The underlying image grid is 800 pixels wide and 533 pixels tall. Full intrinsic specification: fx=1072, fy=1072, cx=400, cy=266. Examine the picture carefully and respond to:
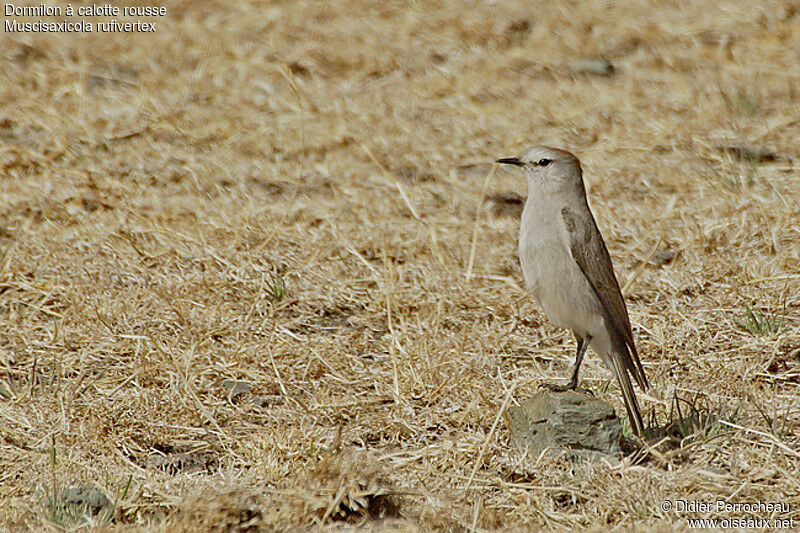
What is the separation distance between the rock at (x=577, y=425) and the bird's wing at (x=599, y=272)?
0.45 metres

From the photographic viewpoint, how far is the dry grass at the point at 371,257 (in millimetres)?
4719

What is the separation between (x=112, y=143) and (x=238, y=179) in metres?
1.10

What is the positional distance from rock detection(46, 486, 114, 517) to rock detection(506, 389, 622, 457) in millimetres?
1884

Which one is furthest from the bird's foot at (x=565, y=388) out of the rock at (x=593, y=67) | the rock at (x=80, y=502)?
the rock at (x=593, y=67)

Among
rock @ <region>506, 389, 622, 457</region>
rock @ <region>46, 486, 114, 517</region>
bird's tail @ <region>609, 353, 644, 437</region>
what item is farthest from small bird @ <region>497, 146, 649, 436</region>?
rock @ <region>46, 486, 114, 517</region>

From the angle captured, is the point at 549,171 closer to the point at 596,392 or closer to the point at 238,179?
the point at 596,392

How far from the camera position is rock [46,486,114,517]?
13.9ft

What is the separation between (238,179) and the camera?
788 centimetres

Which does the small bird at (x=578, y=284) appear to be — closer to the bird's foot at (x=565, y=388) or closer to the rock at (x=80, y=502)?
the bird's foot at (x=565, y=388)

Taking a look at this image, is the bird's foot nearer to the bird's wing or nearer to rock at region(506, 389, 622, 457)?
rock at region(506, 389, 622, 457)

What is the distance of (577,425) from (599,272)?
87 cm

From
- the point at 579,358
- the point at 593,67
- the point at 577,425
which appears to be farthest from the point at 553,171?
the point at 593,67

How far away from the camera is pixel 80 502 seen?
14.2 feet

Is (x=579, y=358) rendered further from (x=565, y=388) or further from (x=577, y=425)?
(x=577, y=425)
